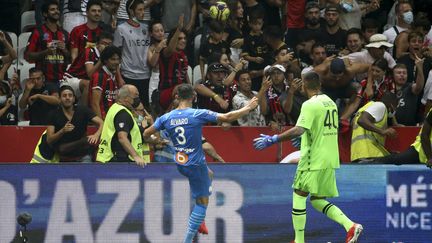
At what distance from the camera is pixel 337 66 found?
1698cm

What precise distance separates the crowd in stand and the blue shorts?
3.29 m

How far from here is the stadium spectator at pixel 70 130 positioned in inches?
625

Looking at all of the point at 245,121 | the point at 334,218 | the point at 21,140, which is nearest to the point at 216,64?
the point at 245,121

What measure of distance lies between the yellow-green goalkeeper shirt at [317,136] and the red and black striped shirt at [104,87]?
14.4 feet

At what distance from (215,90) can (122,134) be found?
9.93 feet

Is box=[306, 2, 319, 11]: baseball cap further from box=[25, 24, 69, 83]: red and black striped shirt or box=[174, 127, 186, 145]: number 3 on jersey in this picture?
box=[174, 127, 186, 145]: number 3 on jersey

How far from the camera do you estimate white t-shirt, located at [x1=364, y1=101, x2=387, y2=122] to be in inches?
636

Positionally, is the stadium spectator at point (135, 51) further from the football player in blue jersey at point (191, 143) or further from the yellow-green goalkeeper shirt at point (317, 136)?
the yellow-green goalkeeper shirt at point (317, 136)

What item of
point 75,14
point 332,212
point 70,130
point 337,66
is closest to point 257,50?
point 337,66

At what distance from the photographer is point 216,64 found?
1739 cm

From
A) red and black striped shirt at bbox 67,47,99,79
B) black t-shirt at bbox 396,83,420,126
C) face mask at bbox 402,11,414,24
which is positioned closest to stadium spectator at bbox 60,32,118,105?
red and black striped shirt at bbox 67,47,99,79

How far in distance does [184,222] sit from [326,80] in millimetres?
4012

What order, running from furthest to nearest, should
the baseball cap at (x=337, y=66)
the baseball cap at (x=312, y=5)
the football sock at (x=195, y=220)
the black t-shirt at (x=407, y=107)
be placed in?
1. the baseball cap at (x=312, y=5)
2. the black t-shirt at (x=407, y=107)
3. the baseball cap at (x=337, y=66)
4. the football sock at (x=195, y=220)

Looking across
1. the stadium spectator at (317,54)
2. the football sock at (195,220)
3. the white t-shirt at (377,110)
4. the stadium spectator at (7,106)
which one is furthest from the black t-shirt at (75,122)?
the white t-shirt at (377,110)
